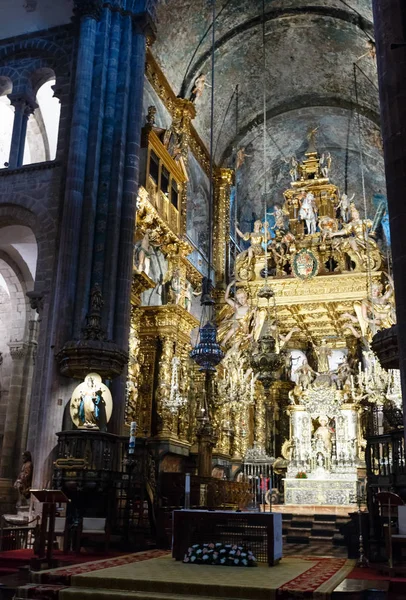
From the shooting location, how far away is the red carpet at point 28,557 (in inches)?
313

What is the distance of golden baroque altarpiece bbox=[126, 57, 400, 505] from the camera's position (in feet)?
53.9

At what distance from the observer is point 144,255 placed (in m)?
16.1

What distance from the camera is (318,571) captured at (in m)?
7.58

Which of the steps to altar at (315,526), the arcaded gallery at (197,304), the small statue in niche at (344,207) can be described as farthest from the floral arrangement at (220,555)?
the small statue in niche at (344,207)

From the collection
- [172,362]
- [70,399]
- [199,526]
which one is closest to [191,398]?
[172,362]

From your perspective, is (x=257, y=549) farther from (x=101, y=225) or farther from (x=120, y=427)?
(x=101, y=225)

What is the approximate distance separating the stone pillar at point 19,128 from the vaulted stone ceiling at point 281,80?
186 inches

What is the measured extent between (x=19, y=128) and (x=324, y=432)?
12771mm

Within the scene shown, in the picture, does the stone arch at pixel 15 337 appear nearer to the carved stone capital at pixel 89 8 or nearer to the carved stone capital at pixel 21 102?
the carved stone capital at pixel 21 102

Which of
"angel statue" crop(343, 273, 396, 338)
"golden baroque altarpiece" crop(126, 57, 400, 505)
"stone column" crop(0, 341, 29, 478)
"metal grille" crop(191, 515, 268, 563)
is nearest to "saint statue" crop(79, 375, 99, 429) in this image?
"metal grille" crop(191, 515, 268, 563)

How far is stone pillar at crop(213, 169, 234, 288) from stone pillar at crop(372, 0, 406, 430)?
13159 mm

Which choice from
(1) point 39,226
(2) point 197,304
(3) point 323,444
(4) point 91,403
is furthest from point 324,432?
(1) point 39,226

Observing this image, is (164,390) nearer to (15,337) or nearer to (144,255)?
(144,255)

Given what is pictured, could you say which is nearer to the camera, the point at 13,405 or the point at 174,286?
the point at 13,405
